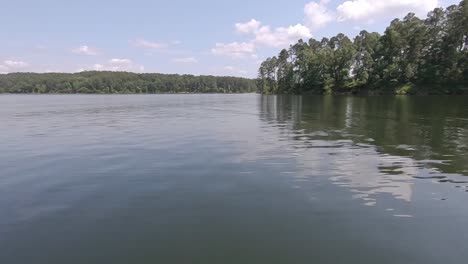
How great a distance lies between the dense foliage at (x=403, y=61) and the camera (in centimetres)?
10262

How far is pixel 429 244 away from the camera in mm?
8125

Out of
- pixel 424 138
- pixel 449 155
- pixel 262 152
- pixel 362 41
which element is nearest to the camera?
pixel 449 155

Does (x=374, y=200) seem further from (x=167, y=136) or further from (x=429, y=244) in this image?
(x=167, y=136)

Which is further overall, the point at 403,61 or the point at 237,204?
the point at 403,61

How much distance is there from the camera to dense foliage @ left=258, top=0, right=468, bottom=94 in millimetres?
102625

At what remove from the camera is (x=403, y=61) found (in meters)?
116

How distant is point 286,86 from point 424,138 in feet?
484

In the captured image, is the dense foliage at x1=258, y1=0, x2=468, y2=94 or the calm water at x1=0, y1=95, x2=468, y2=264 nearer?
the calm water at x1=0, y1=95, x2=468, y2=264

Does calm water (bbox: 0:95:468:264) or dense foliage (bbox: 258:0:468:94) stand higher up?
dense foliage (bbox: 258:0:468:94)

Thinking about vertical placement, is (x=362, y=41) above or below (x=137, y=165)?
above

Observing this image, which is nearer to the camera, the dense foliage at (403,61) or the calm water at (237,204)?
the calm water at (237,204)

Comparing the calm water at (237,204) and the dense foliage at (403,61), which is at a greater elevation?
the dense foliage at (403,61)

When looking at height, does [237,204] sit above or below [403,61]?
below

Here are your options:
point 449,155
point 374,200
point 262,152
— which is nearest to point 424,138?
point 449,155
